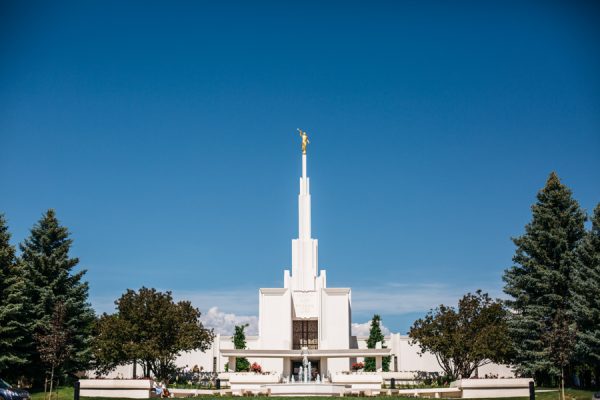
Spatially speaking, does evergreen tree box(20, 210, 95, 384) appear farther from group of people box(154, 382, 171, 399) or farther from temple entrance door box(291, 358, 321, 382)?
temple entrance door box(291, 358, 321, 382)

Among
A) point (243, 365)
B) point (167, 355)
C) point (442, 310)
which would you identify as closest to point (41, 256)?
point (167, 355)

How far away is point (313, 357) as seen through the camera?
50562 mm

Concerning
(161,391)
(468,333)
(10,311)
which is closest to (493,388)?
(468,333)

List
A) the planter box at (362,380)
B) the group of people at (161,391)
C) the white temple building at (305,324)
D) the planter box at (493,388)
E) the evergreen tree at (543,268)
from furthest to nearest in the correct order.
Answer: the white temple building at (305,324)
the planter box at (362,380)
the evergreen tree at (543,268)
the group of people at (161,391)
the planter box at (493,388)

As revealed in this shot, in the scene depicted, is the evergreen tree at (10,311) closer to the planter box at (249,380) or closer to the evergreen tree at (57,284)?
the evergreen tree at (57,284)

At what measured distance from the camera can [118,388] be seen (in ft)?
114

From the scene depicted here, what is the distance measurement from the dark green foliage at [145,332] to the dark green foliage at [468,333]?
14.6 meters

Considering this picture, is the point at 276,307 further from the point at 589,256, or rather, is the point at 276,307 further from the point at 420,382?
the point at 589,256

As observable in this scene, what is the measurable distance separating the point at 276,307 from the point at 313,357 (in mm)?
5241

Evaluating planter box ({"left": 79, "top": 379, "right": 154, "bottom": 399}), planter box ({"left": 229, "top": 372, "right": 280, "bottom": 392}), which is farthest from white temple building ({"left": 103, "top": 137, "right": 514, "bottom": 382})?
planter box ({"left": 79, "top": 379, "right": 154, "bottom": 399})

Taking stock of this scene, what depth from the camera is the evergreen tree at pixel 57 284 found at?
3800 cm

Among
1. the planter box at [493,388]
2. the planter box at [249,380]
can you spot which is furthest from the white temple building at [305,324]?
the planter box at [493,388]

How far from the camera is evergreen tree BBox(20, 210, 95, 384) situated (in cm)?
3800

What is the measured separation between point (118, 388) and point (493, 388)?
19.0m
